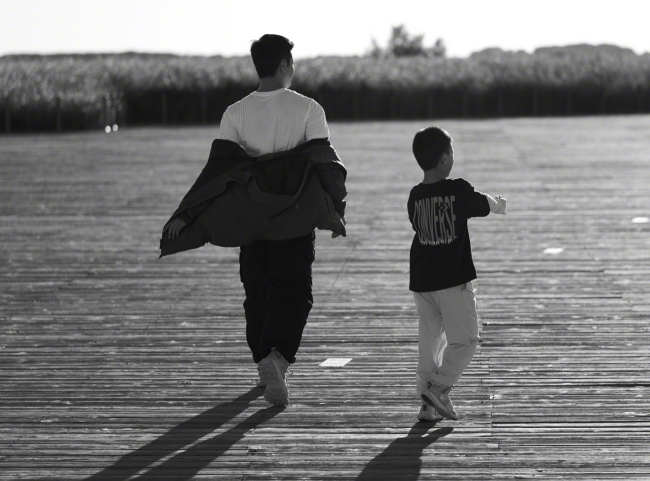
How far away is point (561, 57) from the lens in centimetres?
4388

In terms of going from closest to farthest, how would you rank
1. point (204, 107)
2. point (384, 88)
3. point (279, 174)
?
1. point (279, 174)
2. point (204, 107)
3. point (384, 88)

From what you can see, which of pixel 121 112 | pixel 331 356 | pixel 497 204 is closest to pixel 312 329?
pixel 331 356

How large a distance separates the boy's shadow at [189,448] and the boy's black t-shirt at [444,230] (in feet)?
2.88

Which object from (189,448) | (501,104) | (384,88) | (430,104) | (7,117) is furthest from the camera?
(501,104)

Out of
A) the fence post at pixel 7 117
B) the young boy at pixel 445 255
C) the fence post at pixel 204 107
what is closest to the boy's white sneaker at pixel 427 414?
the young boy at pixel 445 255

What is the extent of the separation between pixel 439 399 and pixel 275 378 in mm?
700

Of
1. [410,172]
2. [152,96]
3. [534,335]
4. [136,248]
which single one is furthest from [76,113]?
[534,335]

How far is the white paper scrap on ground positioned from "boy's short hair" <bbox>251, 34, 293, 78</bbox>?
4.82ft

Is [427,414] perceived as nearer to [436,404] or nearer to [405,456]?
[436,404]

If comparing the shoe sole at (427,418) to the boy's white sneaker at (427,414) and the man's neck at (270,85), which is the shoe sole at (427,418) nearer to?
the boy's white sneaker at (427,414)

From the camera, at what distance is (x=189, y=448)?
410 centimetres

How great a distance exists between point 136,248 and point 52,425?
5258mm

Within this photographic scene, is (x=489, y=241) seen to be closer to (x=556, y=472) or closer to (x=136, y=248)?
(x=136, y=248)

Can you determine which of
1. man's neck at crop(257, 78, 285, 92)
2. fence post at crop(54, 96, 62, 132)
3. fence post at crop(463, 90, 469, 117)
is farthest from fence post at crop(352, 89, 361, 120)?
man's neck at crop(257, 78, 285, 92)
